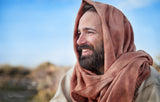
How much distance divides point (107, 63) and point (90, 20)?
1.34 ft

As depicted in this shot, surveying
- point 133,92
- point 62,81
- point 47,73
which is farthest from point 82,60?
point 47,73

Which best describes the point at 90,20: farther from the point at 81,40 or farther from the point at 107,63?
the point at 107,63

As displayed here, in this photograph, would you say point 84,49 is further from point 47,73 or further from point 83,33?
point 47,73

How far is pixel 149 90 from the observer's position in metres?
1.70

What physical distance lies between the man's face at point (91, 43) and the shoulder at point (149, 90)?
396 mm

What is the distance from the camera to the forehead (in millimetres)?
1859

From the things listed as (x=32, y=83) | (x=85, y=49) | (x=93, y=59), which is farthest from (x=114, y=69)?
(x=32, y=83)

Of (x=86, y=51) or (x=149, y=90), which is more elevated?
(x=86, y=51)

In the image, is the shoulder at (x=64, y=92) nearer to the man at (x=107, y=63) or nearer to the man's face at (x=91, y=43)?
the man at (x=107, y=63)

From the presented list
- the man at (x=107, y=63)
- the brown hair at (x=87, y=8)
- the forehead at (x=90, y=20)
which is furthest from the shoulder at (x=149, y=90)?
the brown hair at (x=87, y=8)

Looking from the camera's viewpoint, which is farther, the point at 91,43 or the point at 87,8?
the point at 87,8

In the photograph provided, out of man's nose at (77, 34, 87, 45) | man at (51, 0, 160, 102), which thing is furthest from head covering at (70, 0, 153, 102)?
man's nose at (77, 34, 87, 45)

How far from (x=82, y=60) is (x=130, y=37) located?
0.48 m

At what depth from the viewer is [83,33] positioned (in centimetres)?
190
